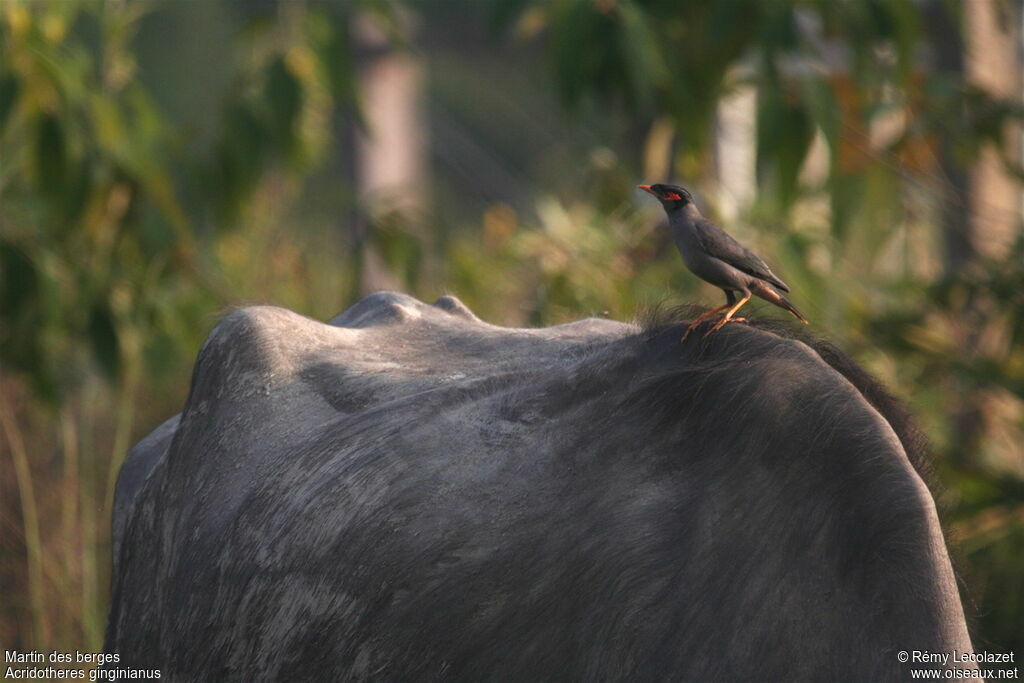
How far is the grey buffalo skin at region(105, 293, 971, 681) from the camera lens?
1576 mm

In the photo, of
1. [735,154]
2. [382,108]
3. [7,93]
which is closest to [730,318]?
[7,93]

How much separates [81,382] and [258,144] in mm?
1102

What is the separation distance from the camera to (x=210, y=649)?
222cm

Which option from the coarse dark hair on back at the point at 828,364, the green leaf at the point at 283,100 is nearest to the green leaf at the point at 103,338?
the green leaf at the point at 283,100

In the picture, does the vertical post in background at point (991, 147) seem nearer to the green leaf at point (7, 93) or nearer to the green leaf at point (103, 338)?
the green leaf at point (103, 338)

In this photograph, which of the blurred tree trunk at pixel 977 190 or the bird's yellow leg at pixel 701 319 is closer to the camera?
the bird's yellow leg at pixel 701 319

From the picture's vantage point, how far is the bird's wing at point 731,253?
1.87m

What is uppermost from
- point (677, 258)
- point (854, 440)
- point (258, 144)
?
point (258, 144)

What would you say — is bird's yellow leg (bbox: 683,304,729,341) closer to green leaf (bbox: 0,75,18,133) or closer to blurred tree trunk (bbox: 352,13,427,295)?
green leaf (bbox: 0,75,18,133)

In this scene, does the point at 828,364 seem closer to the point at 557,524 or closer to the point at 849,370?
the point at 849,370

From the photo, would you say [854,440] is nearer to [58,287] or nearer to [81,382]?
[58,287]

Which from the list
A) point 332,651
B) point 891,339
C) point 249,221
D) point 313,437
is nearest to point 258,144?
point 249,221

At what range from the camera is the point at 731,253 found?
6.13 feet

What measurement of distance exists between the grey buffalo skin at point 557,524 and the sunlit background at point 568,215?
940mm
